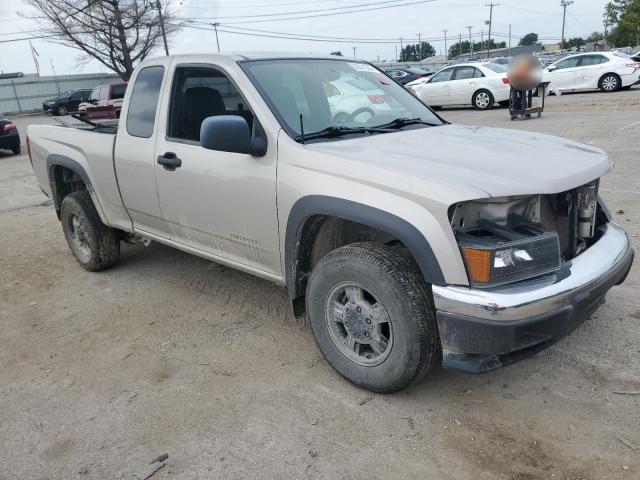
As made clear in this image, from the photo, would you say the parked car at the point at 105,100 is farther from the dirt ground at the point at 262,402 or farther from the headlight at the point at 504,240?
the headlight at the point at 504,240

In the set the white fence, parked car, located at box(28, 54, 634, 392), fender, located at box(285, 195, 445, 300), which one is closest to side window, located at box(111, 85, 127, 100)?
parked car, located at box(28, 54, 634, 392)

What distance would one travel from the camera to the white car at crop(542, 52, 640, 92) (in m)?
19.1

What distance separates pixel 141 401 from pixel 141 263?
8.72 feet

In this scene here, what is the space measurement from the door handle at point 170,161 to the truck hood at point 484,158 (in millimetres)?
1139

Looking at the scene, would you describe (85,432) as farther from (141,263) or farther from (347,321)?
(141,263)

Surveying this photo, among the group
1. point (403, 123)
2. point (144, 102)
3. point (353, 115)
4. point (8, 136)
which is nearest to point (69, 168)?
point (144, 102)

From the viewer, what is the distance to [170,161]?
13.0ft

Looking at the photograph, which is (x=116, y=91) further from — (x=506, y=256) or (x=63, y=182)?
(x=506, y=256)

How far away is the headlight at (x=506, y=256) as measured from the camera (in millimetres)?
2533

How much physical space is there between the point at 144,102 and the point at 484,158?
267cm

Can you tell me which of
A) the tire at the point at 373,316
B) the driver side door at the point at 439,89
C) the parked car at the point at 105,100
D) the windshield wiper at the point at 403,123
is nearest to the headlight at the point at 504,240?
the tire at the point at 373,316

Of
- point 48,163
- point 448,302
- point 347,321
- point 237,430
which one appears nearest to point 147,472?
point 237,430

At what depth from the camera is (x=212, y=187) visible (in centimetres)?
368

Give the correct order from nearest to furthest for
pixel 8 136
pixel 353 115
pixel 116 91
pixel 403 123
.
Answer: pixel 353 115 < pixel 403 123 < pixel 8 136 < pixel 116 91
